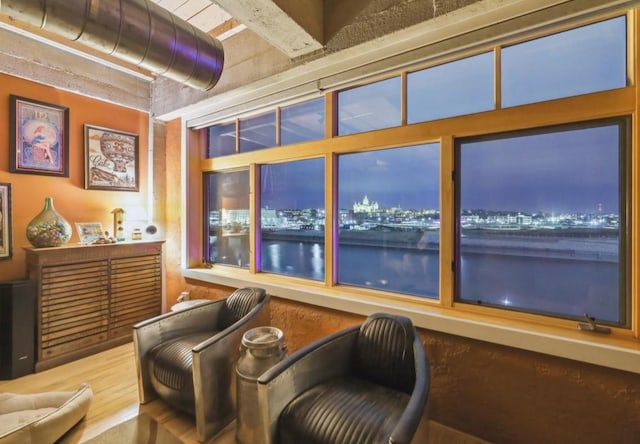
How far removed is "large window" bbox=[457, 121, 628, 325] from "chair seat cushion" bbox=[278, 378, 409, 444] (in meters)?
0.96

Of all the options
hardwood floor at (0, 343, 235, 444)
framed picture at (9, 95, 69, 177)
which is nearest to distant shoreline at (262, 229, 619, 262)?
hardwood floor at (0, 343, 235, 444)

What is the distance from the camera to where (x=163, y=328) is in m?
2.15

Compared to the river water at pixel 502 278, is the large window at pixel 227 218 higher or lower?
higher

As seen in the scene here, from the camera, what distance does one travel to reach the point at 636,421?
140 cm

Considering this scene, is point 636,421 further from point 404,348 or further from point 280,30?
point 280,30

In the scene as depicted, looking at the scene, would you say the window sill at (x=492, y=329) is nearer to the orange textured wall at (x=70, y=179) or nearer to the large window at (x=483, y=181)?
the large window at (x=483, y=181)

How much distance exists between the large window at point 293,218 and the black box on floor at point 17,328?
6.54ft

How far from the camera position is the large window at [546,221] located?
1605mm

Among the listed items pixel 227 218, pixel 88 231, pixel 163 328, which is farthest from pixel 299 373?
pixel 88 231

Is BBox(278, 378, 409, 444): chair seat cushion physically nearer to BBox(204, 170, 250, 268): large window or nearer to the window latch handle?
the window latch handle

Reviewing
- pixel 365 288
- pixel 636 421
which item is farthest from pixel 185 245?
pixel 636 421

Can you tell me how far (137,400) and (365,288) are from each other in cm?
192

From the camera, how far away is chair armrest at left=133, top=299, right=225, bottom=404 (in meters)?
2.02

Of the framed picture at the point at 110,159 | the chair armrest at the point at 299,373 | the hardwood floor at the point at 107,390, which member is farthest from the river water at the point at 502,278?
the framed picture at the point at 110,159
